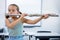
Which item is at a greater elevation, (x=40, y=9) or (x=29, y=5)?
(x=29, y=5)

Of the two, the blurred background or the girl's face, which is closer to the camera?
the girl's face

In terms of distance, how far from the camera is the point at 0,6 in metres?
4.69

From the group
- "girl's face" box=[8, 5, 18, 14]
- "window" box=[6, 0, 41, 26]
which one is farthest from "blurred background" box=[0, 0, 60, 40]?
"girl's face" box=[8, 5, 18, 14]

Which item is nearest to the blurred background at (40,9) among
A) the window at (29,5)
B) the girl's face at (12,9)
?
the window at (29,5)

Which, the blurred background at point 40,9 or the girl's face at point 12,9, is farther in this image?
the blurred background at point 40,9

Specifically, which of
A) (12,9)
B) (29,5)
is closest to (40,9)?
(29,5)

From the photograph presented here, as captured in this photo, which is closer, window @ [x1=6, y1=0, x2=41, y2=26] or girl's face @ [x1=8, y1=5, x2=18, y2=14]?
girl's face @ [x1=8, y1=5, x2=18, y2=14]

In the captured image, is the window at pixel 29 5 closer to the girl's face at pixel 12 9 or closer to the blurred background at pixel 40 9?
the blurred background at pixel 40 9

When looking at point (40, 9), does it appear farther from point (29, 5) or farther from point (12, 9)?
point (12, 9)

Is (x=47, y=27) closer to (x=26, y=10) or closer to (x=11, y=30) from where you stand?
(x=26, y=10)

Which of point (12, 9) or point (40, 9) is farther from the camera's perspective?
point (40, 9)

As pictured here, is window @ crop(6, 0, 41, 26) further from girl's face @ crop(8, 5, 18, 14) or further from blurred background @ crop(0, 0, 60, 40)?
girl's face @ crop(8, 5, 18, 14)

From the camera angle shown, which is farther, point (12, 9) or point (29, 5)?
point (29, 5)

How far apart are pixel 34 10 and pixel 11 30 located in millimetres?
3091
